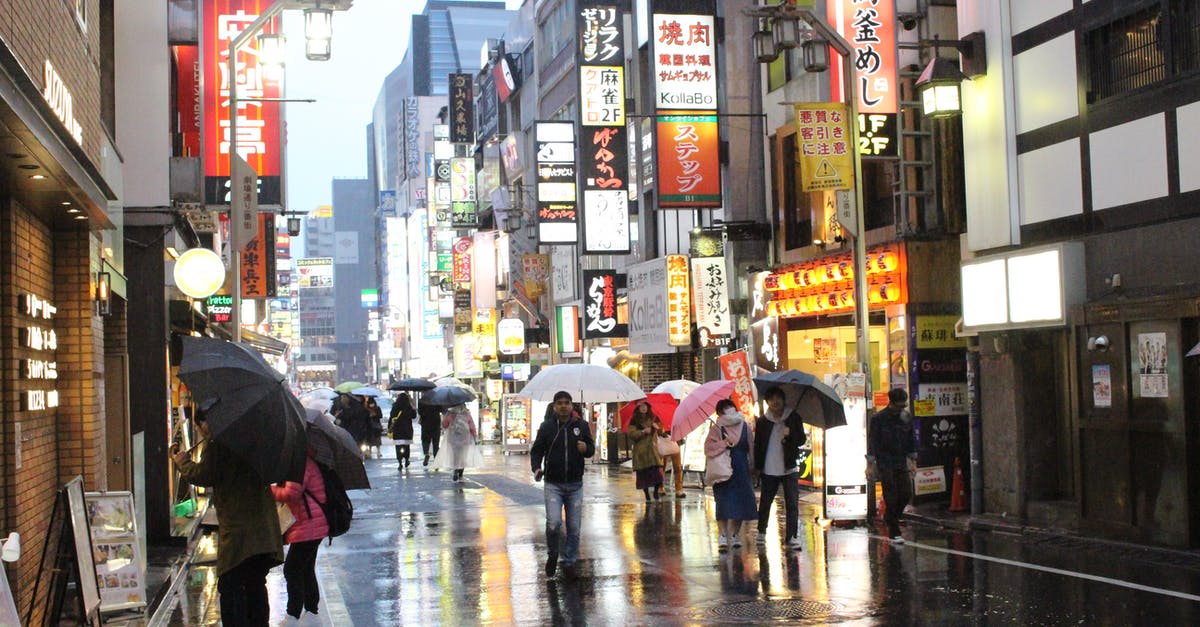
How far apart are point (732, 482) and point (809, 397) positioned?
6.48ft

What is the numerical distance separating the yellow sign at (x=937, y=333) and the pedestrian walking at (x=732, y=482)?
6.57 meters

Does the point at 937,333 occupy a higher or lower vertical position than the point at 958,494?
higher

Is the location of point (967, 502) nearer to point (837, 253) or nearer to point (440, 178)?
point (837, 253)

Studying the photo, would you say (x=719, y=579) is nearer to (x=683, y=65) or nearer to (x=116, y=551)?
(x=116, y=551)

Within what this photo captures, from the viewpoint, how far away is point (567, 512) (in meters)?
14.1

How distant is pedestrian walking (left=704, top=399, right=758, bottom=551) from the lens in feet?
50.0

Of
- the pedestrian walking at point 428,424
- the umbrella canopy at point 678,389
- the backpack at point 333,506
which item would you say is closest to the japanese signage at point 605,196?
the pedestrian walking at point 428,424

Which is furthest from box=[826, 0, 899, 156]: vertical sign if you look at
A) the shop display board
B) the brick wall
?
the shop display board

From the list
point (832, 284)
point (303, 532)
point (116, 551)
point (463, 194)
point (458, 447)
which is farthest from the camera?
point (463, 194)

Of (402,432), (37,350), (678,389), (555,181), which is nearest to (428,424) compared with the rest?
(402,432)

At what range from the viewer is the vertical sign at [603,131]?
108 ft

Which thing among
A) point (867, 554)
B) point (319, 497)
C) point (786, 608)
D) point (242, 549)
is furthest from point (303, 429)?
point (867, 554)

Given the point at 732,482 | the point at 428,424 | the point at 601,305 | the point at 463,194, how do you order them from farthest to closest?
the point at 463,194, the point at 601,305, the point at 428,424, the point at 732,482

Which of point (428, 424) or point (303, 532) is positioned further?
point (428, 424)
